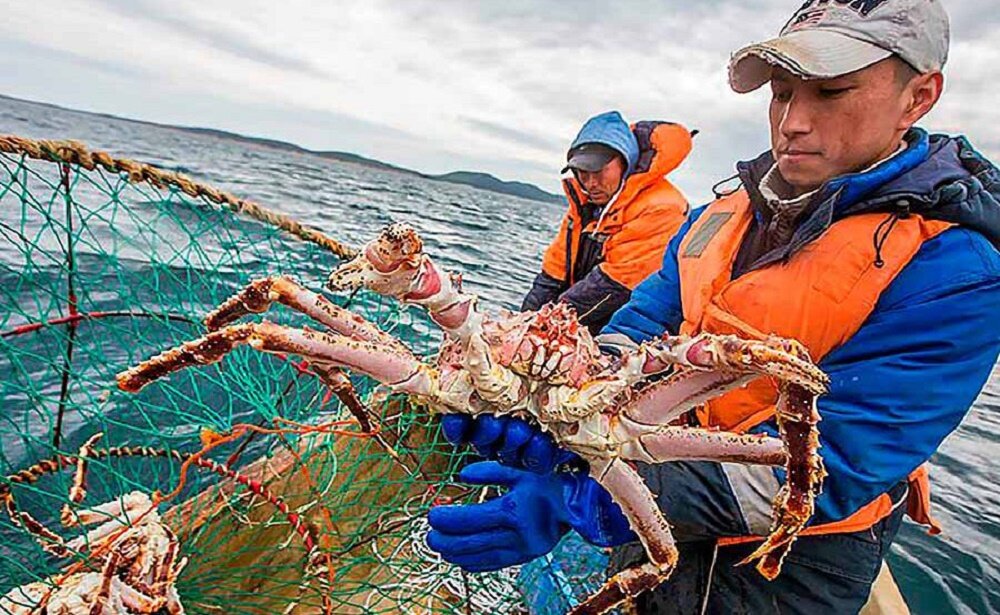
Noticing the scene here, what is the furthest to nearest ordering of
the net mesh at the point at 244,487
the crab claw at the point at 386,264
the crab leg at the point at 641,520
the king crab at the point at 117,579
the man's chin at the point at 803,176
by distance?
1. the net mesh at the point at 244,487
2. the king crab at the point at 117,579
3. the man's chin at the point at 803,176
4. the crab leg at the point at 641,520
5. the crab claw at the point at 386,264

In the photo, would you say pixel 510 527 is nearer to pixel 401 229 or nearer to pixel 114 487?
pixel 401 229

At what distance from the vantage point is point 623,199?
511 cm

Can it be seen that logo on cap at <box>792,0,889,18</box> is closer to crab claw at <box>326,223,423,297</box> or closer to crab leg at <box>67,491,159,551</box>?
crab claw at <box>326,223,423,297</box>

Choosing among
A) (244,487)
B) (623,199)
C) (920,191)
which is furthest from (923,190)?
(623,199)

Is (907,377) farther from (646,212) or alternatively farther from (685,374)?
(646,212)

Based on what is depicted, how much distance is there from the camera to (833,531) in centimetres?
203

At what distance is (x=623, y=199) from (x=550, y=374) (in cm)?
340

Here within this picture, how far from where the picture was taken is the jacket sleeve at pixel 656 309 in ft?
8.98

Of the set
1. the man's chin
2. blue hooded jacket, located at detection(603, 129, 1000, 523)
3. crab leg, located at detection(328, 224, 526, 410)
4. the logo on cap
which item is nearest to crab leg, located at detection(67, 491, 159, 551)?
crab leg, located at detection(328, 224, 526, 410)

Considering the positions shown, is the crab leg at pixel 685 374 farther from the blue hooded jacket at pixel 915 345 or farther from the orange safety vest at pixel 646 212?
the orange safety vest at pixel 646 212

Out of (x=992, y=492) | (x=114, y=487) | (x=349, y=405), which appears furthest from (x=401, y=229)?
(x=992, y=492)

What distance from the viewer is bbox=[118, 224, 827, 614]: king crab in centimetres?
167

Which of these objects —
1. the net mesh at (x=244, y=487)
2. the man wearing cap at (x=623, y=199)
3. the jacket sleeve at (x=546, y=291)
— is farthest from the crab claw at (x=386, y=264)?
the jacket sleeve at (x=546, y=291)

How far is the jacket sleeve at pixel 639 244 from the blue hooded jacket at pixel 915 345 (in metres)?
2.85
